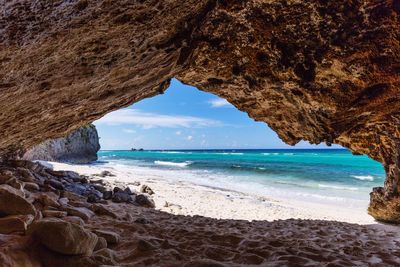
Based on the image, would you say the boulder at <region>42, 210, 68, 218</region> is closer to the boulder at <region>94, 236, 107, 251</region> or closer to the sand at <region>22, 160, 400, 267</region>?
the sand at <region>22, 160, 400, 267</region>

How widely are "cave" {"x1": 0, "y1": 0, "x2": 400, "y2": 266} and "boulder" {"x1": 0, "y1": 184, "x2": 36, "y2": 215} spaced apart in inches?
40.5

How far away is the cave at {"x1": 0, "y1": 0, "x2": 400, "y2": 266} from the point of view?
97.6 inches

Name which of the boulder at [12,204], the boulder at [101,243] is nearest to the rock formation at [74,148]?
the boulder at [12,204]

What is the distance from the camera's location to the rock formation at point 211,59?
248 cm

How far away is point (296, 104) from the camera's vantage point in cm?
593

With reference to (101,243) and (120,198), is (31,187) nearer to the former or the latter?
(120,198)

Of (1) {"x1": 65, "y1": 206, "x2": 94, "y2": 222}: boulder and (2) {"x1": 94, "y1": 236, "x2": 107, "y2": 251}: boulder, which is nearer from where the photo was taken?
(2) {"x1": 94, "y1": 236, "x2": 107, "y2": 251}: boulder

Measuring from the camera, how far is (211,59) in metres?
5.02

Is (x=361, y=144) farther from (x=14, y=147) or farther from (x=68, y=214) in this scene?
(x=14, y=147)

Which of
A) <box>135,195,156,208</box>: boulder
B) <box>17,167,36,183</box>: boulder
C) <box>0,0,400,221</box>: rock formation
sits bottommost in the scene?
<box>135,195,156,208</box>: boulder

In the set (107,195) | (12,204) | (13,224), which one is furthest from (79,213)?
(107,195)

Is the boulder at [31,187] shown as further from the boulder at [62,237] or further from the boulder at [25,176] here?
the boulder at [62,237]

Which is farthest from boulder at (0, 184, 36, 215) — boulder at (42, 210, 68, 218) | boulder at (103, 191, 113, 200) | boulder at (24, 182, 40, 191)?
boulder at (103, 191, 113, 200)

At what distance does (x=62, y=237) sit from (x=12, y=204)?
1.15 metres
